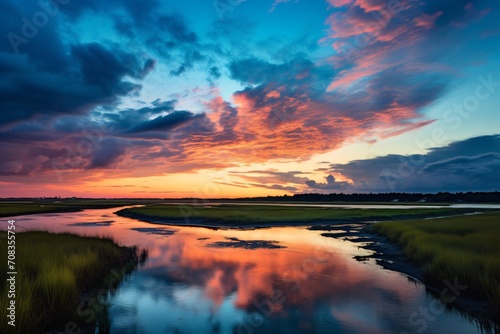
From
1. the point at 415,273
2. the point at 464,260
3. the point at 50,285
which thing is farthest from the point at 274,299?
the point at 415,273

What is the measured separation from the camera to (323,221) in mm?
58812

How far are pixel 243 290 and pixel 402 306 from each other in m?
7.73

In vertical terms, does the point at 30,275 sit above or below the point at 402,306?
above

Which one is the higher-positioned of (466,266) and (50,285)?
(50,285)

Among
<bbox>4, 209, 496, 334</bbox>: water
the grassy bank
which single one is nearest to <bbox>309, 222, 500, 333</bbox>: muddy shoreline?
<bbox>4, 209, 496, 334</bbox>: water

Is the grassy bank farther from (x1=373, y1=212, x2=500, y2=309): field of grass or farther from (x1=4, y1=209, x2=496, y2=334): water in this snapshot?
(x1=373, y1=212, x2=500, y2=309): field of grass

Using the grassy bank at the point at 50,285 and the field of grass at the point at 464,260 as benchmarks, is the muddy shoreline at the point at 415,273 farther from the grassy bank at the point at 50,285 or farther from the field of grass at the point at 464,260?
the grassy bank at the point at 50,285

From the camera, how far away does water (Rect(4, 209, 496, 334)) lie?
11.9 meters

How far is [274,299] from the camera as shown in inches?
586

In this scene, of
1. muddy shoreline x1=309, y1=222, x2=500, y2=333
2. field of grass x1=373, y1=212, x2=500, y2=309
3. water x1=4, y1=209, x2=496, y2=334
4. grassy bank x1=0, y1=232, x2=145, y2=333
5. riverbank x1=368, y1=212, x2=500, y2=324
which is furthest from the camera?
field of grass x1=373, y1=212, x2=500, y2=309

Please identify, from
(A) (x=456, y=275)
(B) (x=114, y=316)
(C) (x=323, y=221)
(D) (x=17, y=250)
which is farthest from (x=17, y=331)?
(C) (x=323, y=221)

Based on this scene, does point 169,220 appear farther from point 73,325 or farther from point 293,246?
point 73,325

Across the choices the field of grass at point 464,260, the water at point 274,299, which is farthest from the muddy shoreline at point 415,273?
the water at point 274,299

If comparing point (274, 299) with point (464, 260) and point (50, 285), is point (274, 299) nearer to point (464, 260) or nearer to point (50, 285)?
point (50, 285)
